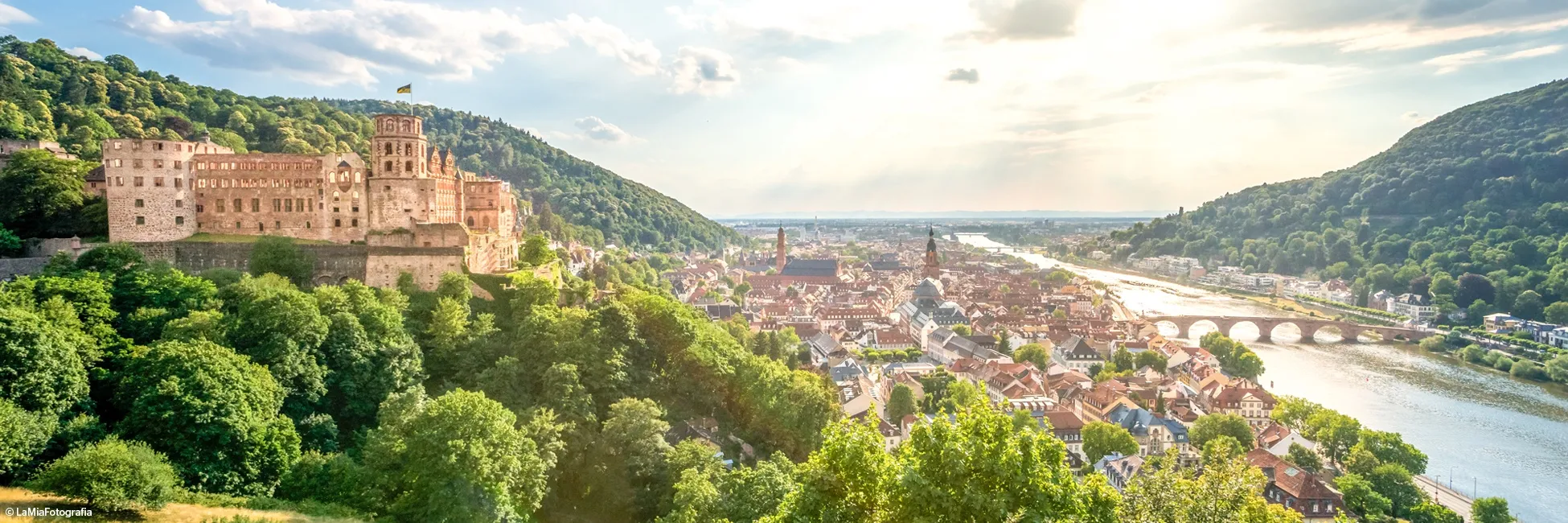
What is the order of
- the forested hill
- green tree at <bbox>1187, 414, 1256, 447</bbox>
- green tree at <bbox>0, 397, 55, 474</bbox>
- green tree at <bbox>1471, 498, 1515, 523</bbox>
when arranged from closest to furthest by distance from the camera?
green tree at <bbox>0, 397, 55, 474</bbox> → green tree at <bbox>1471, 498, 1515, 523</bbox> → green tree at <bbox>1187, 414, 1256, 447</bbox> → the forested hill

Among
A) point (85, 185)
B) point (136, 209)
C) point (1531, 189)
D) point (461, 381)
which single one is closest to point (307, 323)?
point (461, 381)

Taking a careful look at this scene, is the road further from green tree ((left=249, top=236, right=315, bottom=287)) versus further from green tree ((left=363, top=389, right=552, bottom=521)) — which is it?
green tree ((left=249, top=236, right=315, bottom=287))

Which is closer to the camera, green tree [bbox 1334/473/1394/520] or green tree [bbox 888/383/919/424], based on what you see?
green tree [bbox 1334/473/1394/520]

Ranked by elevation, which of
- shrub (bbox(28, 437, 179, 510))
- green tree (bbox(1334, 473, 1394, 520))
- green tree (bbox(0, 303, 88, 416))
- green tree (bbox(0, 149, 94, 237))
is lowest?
green tree (bbox(1334, 473, 1394, 520))

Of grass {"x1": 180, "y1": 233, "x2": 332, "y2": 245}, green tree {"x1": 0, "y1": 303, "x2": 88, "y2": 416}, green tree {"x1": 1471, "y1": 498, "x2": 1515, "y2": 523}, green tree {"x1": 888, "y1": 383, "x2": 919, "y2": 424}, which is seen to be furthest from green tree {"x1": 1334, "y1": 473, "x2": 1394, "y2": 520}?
grass {"x1": 180, "y1": 233, "x2": 332, "y2": 245}

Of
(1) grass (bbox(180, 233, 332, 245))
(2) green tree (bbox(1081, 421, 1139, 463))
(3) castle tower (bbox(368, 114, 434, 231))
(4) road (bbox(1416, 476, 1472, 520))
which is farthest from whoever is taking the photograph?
(2) green tree (bbox(1081, 421, 1139, 463))

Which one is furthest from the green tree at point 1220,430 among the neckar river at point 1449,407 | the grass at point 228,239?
the grass at point 228,239
